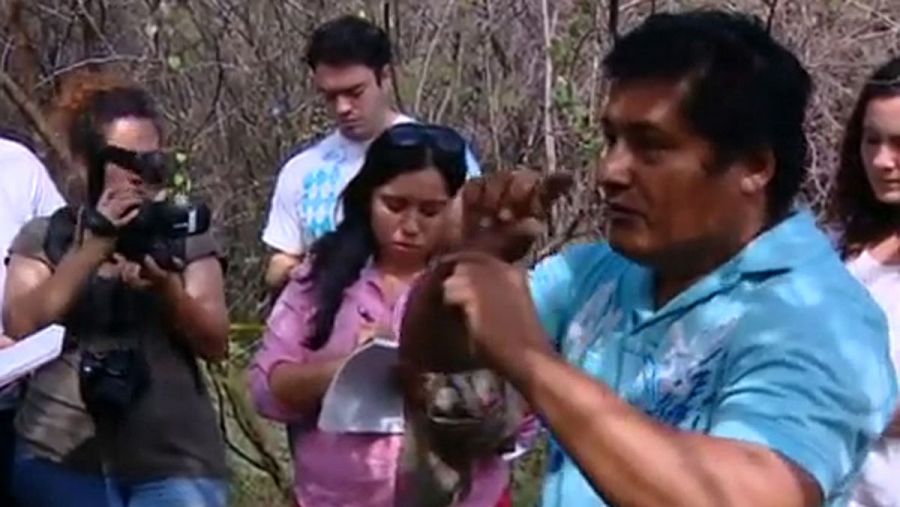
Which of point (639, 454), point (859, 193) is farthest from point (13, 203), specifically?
point (639, 454)

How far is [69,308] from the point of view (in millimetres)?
4266

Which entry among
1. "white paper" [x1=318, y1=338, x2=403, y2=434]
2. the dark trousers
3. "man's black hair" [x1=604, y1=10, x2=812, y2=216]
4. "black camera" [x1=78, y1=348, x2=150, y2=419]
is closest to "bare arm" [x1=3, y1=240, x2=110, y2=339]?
"black camera" [x1=78, y1=348, x2=150, y2=419]

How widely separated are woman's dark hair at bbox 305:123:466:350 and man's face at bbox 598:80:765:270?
1.89m

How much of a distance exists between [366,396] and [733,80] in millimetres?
1518

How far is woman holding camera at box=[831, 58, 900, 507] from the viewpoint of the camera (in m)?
3.92

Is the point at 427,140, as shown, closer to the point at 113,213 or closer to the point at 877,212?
the point at 113,213

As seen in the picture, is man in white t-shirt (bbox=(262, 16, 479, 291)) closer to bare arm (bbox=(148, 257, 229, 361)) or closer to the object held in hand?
bare arm (bbox=(148, 257, 229, 361))

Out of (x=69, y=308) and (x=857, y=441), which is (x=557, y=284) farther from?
(x=69, y=308)

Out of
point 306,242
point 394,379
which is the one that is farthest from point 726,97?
point 306,242

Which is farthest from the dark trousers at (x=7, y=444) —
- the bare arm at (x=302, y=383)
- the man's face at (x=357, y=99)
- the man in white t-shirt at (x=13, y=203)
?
the man's face at (x=357, y=99)

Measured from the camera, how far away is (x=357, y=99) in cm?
542

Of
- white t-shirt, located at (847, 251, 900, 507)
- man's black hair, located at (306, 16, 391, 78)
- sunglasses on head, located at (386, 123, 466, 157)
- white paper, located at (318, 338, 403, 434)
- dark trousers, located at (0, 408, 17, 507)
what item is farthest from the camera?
man's black hair, located at (306, 16, 391, 78)

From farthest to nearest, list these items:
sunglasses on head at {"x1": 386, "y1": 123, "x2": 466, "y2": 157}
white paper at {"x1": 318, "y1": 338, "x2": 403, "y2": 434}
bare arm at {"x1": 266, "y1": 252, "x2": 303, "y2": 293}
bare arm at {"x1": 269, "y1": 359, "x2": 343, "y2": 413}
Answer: bare arm at {"x1": 266, "y1": 252, "x2": 303, "y2": 293} → sunglasses on head at {"x1": 386, "y1": 123, "x2": 466, "y2": 157} → bare arm at {"x1": 269, "y1": 359, "x2": 343, "y2": 413} → white paper at {"x1": 318, "y1": 338, "x2": 403, "y2": 434}

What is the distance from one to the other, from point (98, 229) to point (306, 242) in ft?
4.11
